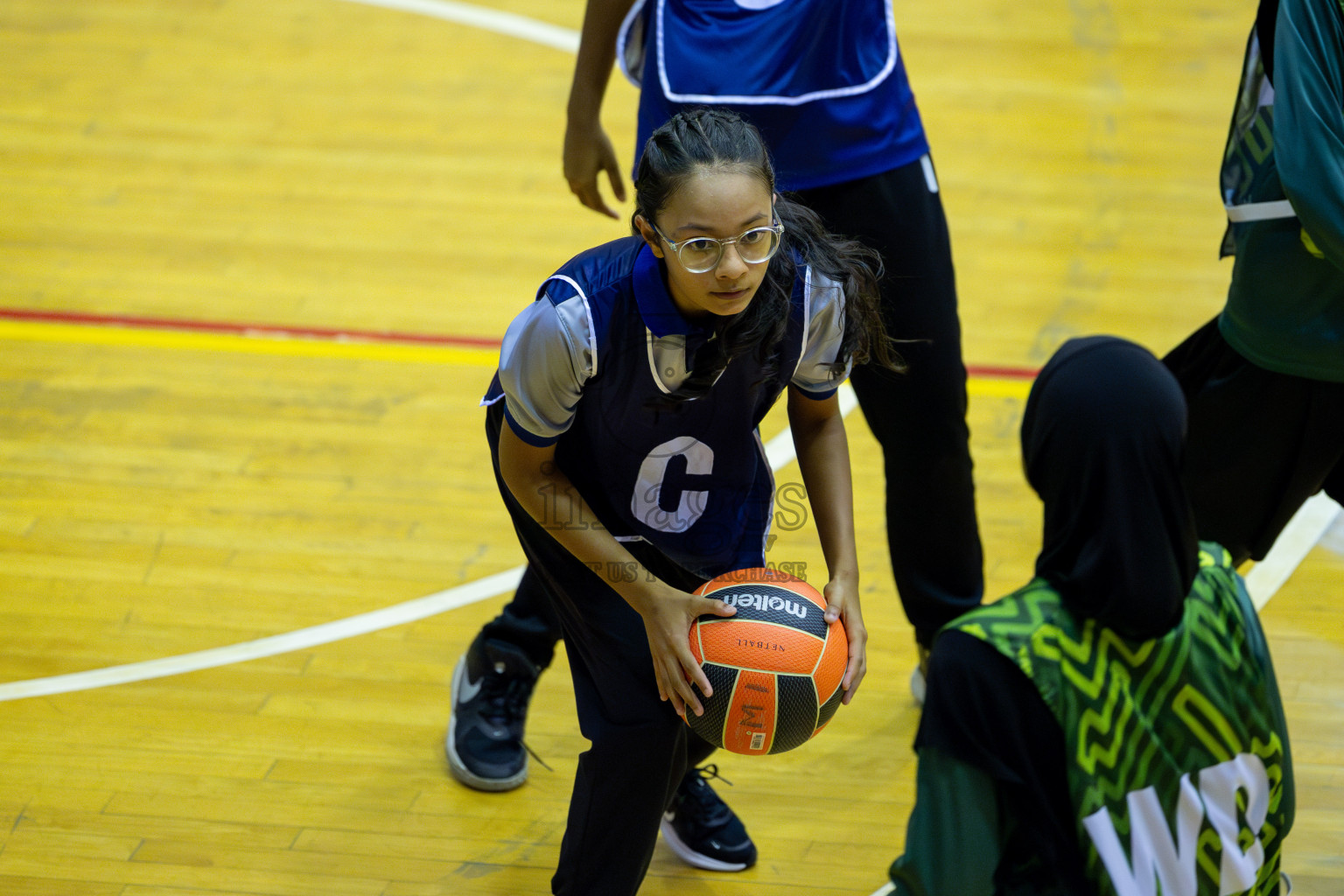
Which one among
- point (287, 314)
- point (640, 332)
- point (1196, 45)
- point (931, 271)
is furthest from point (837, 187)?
point (1196, 45)

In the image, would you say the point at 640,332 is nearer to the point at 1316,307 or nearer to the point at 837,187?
the point at 837,187

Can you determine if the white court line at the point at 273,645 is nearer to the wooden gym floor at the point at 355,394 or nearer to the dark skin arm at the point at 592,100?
the wooden gym floor at the point at 355,394

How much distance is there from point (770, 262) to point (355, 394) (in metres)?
2.15

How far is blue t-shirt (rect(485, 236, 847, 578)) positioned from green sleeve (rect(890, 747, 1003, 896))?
2.31ft

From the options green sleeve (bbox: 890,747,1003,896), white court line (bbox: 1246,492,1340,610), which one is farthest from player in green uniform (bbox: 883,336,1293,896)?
white court line (bbox: 1246,492,1340,610)

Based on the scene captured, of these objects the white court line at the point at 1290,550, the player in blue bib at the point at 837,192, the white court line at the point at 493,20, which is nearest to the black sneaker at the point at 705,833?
the player in blue bib at the point at 837,192

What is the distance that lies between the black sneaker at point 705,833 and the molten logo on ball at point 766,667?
0.54 m

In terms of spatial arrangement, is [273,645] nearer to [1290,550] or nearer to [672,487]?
[672,487]

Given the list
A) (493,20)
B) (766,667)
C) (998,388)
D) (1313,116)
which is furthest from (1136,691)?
(493,20)

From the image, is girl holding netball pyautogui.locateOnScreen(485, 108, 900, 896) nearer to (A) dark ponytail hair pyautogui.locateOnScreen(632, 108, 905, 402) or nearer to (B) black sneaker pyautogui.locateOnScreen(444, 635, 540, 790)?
(A) dark ponytail hair pyautogui.locateOnScreen(632, 108, 905, 402)

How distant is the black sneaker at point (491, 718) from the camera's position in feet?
8.36

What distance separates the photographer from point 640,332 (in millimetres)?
1778

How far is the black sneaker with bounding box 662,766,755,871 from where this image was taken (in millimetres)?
2389

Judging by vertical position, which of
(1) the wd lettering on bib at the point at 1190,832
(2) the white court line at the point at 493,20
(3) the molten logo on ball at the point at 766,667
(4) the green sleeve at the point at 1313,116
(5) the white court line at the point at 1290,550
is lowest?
(5) the white court line at the point at 1290,550
